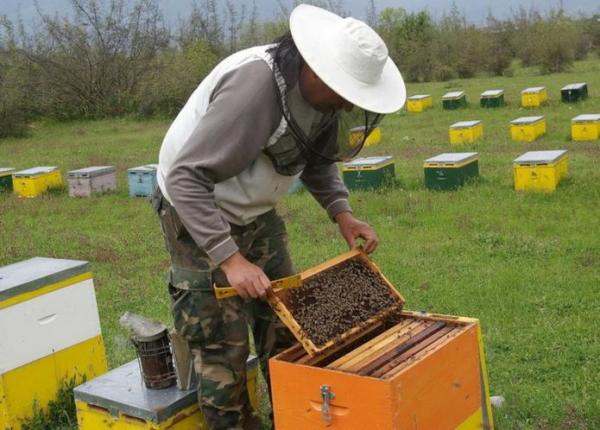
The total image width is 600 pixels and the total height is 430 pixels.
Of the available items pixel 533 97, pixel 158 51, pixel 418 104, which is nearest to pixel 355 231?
pixel 533 97

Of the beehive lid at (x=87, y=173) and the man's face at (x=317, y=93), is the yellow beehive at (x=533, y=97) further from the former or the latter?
the man's face at (x=317, y=93)

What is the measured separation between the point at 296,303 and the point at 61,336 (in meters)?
1.24

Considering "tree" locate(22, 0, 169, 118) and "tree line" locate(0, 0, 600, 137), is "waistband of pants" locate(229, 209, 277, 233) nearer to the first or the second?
"tree line" locate(0, 0, 600, 137)

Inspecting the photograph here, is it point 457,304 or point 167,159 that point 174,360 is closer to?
point 167,159

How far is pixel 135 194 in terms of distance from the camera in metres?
7.58

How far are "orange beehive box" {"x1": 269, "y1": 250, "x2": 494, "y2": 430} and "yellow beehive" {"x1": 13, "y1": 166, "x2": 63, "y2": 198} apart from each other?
6.44 meters

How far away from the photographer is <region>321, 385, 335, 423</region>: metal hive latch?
6.07 ft

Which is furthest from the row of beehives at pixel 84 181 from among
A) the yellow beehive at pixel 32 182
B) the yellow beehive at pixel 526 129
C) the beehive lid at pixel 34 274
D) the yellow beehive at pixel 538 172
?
the beehive lid at pixel 34 274

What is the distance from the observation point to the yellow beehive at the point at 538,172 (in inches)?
236

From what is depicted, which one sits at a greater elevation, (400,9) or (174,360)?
(400,9)

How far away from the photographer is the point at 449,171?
6375 millimetres

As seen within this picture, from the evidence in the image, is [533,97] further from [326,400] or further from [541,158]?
[326,400]

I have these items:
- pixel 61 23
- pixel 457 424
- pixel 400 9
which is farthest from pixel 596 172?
pixel 400 9

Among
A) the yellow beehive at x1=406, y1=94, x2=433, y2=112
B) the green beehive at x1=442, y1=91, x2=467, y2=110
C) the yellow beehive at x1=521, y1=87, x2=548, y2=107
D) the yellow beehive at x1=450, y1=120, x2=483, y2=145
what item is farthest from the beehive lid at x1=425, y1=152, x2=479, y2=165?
the yellow beehive at x1=406, y1=94, x2=433, y2=112
